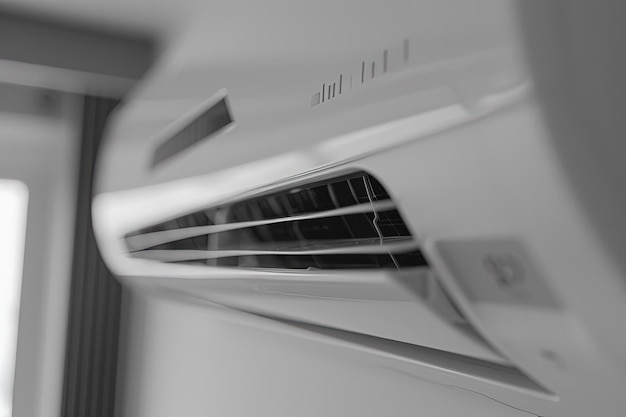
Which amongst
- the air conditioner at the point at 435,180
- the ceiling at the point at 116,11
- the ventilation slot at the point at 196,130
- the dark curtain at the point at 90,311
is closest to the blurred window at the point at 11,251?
the dark curtain at the point at 90,311

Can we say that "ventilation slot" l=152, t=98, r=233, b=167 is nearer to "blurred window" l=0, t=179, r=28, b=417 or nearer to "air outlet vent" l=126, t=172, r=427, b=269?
"air outlet vent" l=126, t=172, r=427, b=269

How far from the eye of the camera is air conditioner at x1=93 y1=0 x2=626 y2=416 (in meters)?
0.34

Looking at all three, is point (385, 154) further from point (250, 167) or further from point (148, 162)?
point (148, 162)

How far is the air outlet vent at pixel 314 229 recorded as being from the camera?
0.57m

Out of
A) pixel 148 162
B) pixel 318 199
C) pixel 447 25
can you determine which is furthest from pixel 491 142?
pixel 148 162

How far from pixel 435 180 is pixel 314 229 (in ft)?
1.03

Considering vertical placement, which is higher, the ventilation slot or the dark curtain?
the ventilation slot

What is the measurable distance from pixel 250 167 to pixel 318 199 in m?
0.06

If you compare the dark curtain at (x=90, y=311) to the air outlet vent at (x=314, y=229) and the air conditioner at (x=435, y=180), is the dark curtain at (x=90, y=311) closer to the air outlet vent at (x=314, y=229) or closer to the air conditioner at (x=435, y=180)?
the air outlet vent at (x=314, y=229)

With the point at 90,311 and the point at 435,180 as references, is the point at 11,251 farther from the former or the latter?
the point at 435,180

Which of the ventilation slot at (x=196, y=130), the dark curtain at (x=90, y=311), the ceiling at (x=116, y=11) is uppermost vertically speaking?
the ceiling at (x=116, y=11)

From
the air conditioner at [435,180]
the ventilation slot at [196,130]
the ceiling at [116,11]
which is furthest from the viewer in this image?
the ceiling at [116,11]

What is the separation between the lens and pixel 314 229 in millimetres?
728

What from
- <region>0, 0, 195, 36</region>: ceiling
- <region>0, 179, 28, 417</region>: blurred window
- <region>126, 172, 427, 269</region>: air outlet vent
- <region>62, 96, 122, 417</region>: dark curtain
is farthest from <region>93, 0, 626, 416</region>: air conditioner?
<region>0, 179, 28, 417</region>: blurred window
